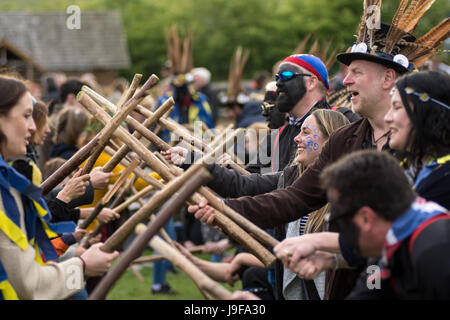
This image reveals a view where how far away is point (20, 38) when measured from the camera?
4559cm

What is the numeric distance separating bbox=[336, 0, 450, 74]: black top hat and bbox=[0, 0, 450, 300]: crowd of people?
0.04 feet

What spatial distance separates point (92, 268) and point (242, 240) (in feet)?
2.68

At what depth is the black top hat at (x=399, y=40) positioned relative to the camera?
3.96 meters

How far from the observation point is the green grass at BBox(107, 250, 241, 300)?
777 centimetres

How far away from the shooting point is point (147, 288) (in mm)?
8297

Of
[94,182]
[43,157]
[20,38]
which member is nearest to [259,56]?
[20,38]

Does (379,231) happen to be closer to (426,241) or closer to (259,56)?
(426,241)

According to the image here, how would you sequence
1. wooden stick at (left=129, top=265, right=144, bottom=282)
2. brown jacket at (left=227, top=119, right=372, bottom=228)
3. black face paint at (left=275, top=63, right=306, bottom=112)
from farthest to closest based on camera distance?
wooden stick at (left=129, top=265, right=144, bottom=282) → black face paint at (left=275, top=63, right=306, bottom=112) → brown jacket at (left=227, top=119, right=372, bottom=228)

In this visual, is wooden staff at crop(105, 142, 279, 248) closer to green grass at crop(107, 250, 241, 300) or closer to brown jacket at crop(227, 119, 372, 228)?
brown jacket at crop(227, 119, 372, 228)

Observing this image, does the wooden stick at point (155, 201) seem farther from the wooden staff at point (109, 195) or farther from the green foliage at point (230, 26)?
the green foliage at point (230, 26)

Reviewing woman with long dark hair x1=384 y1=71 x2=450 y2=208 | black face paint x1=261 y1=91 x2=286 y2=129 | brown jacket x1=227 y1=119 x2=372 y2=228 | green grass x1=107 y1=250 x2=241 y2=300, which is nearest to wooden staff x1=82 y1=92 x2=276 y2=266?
brown jacket x1=227 y1=119 x2=372 y2=228

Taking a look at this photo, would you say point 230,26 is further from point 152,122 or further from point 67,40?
point 152,122

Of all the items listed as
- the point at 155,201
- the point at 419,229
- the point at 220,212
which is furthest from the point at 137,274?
the point at 419,229

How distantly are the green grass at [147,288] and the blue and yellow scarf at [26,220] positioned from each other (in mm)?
4402
